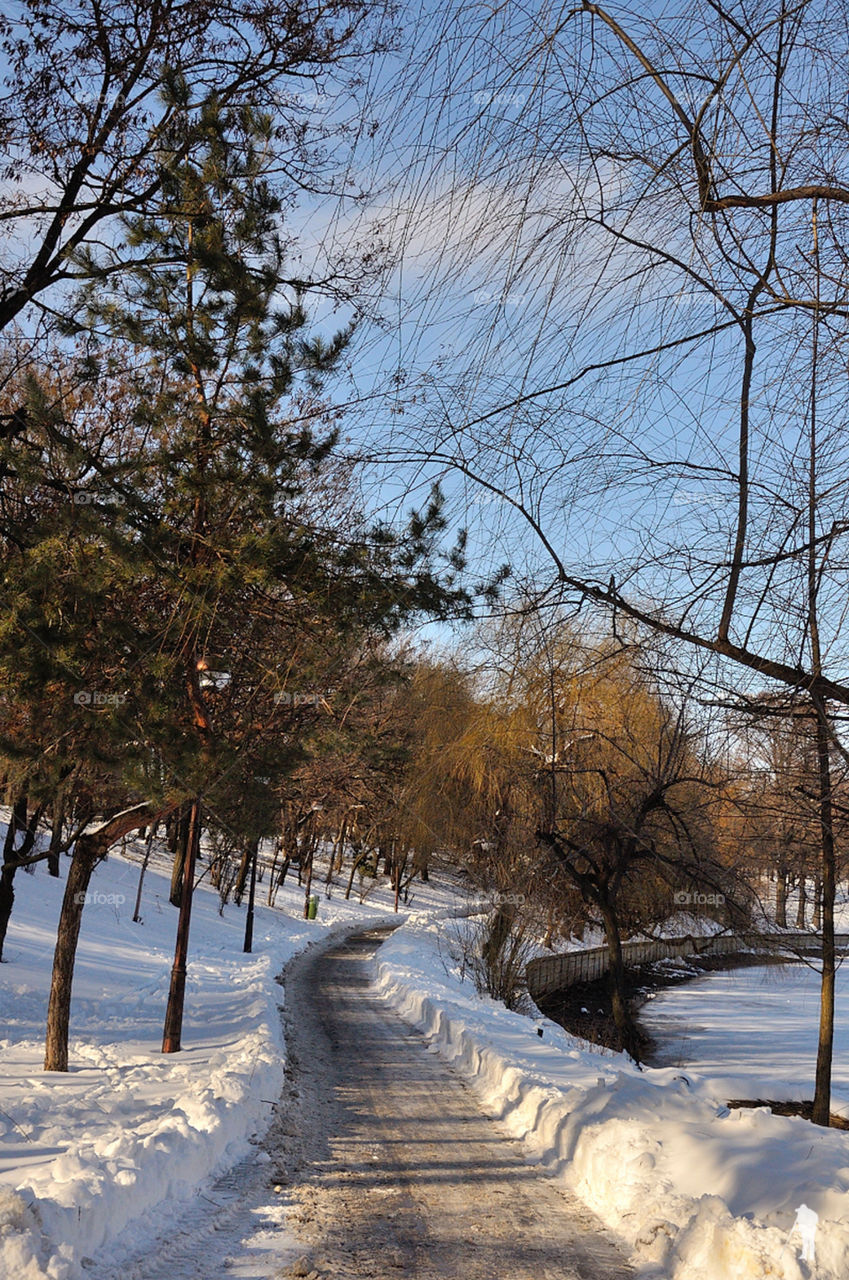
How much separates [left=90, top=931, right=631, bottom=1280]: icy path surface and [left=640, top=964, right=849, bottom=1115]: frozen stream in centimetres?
593

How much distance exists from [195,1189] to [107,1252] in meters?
1.60

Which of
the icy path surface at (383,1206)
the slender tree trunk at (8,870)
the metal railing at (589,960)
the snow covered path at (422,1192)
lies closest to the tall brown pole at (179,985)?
the snow covered path at (422,1192)

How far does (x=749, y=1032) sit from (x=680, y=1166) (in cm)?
2099

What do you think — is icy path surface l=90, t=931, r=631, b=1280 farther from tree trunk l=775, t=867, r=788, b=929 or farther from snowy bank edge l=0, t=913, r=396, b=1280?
tree trunk l=775, t=867, r=788, b=929

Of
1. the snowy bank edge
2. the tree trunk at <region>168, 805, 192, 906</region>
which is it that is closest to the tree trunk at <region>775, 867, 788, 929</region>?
the snowy bank edge

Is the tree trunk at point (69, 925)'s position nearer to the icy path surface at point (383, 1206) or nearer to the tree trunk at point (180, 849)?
the tree trunk at point (180, 849)

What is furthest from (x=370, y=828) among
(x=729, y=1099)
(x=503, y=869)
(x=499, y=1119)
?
(x=499, y=1119)

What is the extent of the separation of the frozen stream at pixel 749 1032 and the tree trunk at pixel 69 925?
8831 millimetres

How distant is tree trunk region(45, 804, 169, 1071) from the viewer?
12.2 metres

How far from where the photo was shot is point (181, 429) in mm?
8008

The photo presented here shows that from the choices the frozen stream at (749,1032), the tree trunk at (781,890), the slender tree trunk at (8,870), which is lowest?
the frozen stream at (749,1032)

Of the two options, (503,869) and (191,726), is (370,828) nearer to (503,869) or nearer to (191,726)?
(503,869)

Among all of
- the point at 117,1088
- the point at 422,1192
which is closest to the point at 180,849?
the point at 117,1088

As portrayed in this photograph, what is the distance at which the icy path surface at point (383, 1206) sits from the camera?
5262mm
